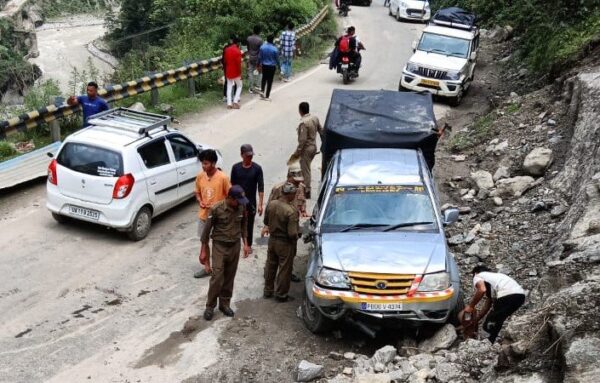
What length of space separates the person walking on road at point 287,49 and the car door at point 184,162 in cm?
1075

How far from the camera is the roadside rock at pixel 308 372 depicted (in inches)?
297

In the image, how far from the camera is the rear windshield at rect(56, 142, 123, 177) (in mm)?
10461

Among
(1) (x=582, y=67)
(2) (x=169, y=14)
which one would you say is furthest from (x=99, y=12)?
(1) (x=582, y=67)

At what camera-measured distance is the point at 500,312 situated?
7.67 m

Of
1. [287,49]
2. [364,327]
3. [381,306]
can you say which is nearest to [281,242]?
[364,327]

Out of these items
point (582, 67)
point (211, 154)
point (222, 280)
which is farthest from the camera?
point (582, 67)

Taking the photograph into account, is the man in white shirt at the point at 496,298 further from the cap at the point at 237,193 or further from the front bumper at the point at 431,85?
the front bumper at the point at 431,85

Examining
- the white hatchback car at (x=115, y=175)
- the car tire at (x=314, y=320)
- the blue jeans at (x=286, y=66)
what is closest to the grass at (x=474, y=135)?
the blue jeans at (x=286, y=66)

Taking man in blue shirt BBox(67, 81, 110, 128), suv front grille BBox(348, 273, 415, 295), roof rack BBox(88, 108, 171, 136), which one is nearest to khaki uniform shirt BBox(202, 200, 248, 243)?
suv front grille BBox(348, 273, 415, 295)

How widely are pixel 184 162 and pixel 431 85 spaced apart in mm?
10311

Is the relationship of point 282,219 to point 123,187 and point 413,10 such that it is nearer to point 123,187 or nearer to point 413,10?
point 123,187

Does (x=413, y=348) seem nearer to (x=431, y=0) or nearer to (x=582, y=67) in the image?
(x=582, y=67)

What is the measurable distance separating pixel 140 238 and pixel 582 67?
33.8ft

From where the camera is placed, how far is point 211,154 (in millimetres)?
9477
